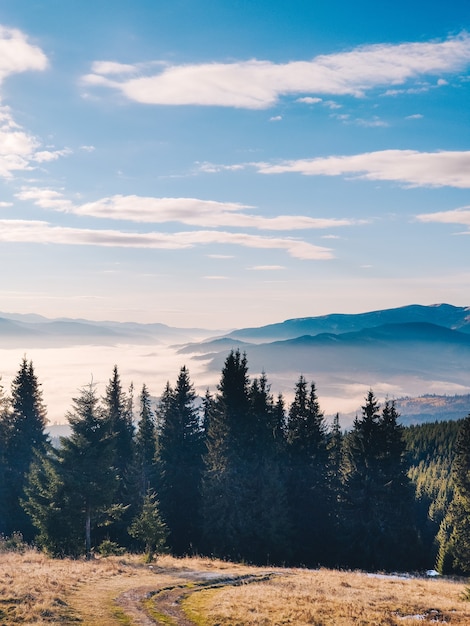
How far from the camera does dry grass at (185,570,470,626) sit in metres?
18.4

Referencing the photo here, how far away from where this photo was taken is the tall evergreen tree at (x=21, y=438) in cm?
5228

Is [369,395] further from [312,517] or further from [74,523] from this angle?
[74,523]

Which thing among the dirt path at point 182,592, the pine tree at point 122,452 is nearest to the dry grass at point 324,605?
the dirt path at point 182,592

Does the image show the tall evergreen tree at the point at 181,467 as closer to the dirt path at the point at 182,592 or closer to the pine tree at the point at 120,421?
the pine tree at the point at 120,421

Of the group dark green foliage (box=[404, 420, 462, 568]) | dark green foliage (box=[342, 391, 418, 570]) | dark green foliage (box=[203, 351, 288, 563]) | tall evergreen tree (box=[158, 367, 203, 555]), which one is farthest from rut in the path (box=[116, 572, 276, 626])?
dark green foliage (box=[404, 420, 462, 568])

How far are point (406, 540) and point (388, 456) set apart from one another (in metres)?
7.40

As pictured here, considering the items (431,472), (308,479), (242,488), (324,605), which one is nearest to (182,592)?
(324,605)

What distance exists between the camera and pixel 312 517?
51469mm

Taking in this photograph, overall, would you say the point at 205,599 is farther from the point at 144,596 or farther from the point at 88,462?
the point at 88,462

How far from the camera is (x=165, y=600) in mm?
21344

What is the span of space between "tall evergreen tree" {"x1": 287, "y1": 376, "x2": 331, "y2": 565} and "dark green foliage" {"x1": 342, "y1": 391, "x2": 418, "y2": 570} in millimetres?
2357

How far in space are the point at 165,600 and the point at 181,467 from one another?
109 ft

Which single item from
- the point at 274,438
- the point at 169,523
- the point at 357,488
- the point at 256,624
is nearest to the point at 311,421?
the point at 274,438

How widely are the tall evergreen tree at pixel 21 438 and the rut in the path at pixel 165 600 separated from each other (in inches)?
1225
